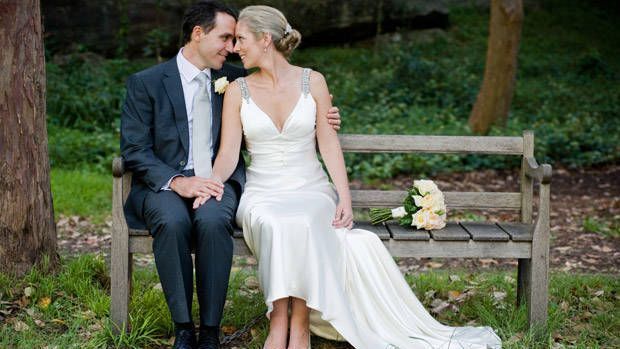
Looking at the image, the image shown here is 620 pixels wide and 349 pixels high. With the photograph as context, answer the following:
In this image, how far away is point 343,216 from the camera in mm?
4512

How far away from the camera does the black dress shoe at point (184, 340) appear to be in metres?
4.05

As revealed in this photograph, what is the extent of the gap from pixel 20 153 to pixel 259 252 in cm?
167

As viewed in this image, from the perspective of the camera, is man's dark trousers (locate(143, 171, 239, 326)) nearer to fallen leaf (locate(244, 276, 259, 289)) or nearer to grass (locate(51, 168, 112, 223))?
fallen leaf (locate(244, 276, 259, 289))

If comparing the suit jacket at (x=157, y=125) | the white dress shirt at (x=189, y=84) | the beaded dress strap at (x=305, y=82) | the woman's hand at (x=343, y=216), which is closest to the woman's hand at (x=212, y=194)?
the suit jacket at (x=157, y=125)

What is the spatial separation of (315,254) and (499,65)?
7.59 metres

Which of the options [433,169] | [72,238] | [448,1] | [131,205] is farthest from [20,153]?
[448,1]

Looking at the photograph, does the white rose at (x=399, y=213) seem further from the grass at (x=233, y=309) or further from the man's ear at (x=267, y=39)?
the man's ear at (x=267, y=39)

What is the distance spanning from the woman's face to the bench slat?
5.67 ft

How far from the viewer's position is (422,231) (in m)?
4.48

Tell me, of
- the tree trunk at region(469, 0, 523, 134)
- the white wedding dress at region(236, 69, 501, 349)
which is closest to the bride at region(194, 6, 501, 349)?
the white wedding dress at region(236, 69, 501, 349)

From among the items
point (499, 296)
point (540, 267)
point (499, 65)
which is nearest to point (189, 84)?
point (540, 267)

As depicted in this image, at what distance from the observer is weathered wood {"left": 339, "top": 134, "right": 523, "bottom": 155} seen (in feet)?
16.0

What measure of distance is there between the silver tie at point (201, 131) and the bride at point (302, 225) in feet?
0.34

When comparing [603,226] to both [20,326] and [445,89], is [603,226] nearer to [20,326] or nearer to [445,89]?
[20,326]
